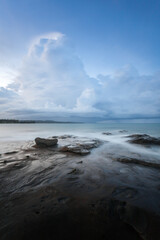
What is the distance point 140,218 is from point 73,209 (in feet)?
4.69

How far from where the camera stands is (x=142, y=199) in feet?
8.80

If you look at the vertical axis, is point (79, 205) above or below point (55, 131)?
above

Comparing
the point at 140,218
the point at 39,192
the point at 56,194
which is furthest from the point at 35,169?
the point at 140,218

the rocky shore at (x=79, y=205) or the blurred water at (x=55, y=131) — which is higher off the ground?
the rocky shore at (x=79, y=205)

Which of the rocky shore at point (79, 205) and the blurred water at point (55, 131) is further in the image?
the blurred water at point (55, 131)

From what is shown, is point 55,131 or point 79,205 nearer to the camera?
point 79,205

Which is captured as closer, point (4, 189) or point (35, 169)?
point (4, 189)

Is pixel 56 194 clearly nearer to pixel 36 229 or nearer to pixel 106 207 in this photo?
pixel 36 229

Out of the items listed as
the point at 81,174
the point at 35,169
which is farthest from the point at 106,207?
the point at 35,169

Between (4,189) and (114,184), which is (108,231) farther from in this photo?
(4,189)

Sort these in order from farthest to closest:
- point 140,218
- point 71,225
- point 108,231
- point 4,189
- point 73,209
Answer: point 4,189
point 73,209
point 140,218
point 71,225
point 108,231

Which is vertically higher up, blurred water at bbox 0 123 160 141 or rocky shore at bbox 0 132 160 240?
rocky shore at bbox 0 132 160 240

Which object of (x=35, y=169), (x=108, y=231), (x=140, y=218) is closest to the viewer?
(x=108, y=231)

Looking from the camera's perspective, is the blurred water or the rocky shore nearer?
the rocky shore
